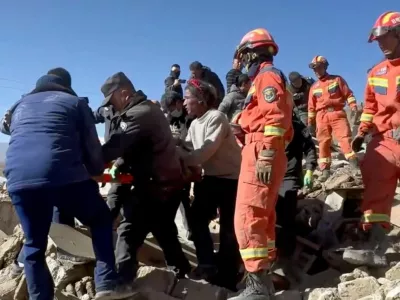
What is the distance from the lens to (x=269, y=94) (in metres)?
4.11

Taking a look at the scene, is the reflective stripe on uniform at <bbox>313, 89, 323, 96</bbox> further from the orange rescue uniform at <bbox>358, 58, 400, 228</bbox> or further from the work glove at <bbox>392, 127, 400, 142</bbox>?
the work glove at <bbox>392, 127, 400, 142</bbox>

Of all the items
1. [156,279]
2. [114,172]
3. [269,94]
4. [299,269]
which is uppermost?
[269,94]

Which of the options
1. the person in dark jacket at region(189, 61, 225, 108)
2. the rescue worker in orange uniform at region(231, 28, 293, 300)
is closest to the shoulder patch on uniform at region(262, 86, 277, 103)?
the rescue worker in orange uniform at region(231, 28, 293, 300)

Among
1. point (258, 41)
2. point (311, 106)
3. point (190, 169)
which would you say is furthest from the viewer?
point (311, 106)

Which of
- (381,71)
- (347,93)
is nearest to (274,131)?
(381,71)

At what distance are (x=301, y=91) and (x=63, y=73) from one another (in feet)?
20.3

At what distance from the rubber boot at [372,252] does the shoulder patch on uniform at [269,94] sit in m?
1.65

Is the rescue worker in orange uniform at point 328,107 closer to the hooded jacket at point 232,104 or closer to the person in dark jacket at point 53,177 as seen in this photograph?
the hooded jacket at point 232,104

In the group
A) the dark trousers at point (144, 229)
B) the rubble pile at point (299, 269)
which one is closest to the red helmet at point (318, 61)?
the rubble pile at point (299, 269)

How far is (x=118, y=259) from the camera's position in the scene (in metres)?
4.52

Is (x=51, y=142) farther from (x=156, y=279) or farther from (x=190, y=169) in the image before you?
(x=156, y=279)

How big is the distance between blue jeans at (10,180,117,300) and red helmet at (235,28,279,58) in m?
1.66

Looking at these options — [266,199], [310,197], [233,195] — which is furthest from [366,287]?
[310,197]

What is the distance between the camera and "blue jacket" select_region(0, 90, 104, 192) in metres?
3.97
